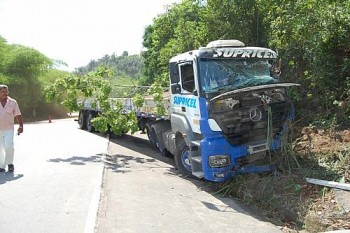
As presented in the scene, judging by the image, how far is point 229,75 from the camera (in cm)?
807

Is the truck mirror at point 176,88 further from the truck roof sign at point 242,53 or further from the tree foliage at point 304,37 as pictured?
the tree foliage at point 304,37

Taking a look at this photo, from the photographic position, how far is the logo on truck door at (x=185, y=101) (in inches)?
320

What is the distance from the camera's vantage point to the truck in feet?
24.8

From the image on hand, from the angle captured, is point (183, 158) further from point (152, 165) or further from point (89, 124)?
point (89, 124)

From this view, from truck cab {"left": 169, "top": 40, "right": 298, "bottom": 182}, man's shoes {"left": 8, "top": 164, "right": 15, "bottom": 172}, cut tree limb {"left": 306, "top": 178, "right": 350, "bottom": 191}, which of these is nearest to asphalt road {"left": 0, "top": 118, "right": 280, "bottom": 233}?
man's shoes {"left": 8, "top": 164, "right": 15, "bottom": 172}

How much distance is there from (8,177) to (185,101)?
394cm

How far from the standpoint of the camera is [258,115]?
25.6 ft

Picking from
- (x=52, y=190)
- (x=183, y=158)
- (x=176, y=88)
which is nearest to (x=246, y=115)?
(x=176, y=88)

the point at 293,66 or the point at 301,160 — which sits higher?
the point at 293,66

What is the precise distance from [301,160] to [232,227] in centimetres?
262

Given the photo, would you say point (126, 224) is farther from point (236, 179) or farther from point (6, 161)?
point (6, 161)

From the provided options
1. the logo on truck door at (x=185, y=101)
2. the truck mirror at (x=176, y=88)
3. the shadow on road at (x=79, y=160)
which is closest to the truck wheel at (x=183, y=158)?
the logo on truck door at (x=185, y=101)

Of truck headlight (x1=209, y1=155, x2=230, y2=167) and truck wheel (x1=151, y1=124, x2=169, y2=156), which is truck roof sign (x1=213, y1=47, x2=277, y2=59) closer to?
truck headlight (x1=209, y1=155, x2=230, y2=167)

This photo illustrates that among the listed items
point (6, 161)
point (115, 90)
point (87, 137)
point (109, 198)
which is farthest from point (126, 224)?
point (87, 137)
